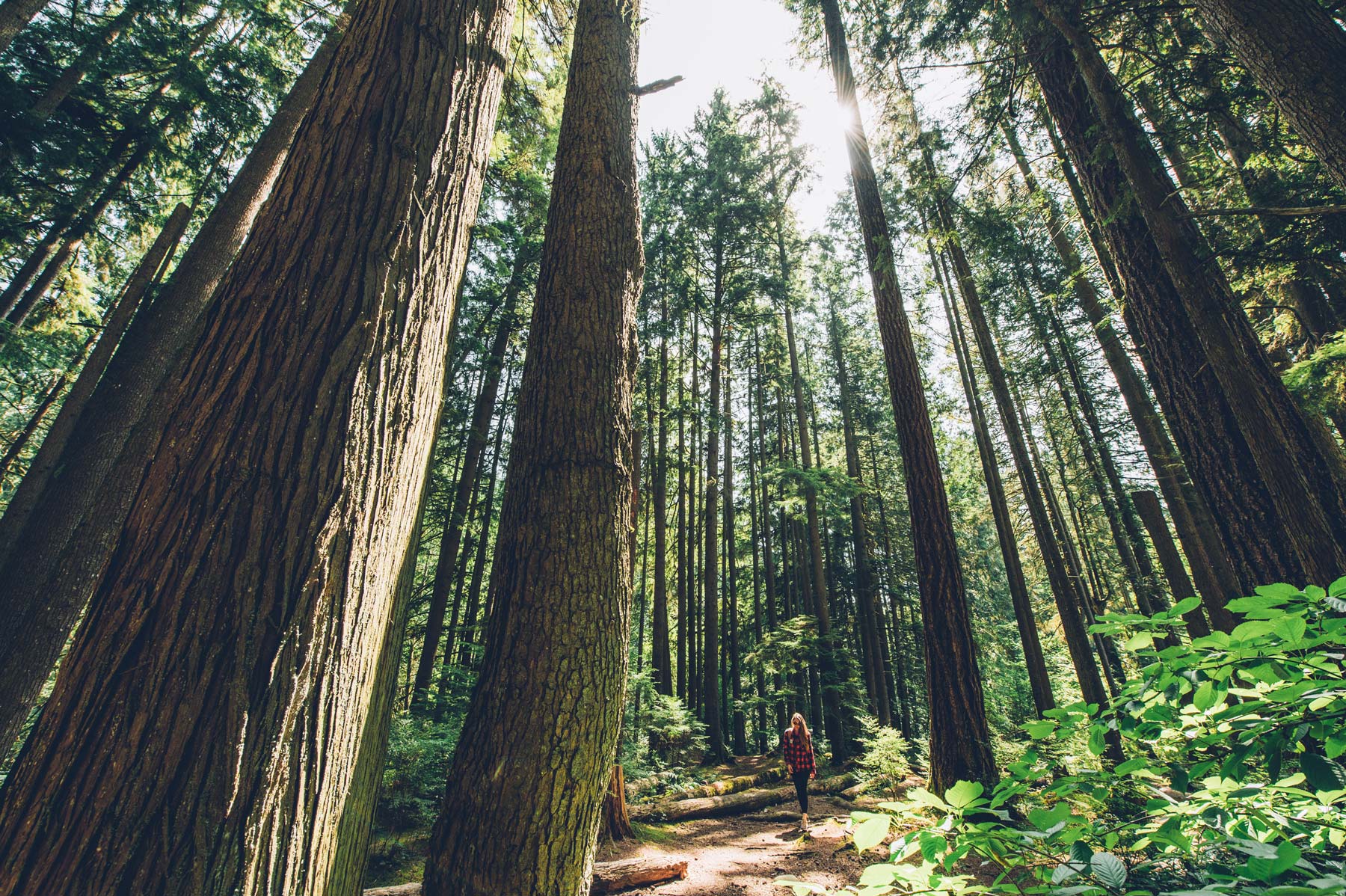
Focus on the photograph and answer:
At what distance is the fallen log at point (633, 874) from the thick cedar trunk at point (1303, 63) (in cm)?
741

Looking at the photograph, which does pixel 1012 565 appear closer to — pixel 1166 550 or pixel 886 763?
pixel 1166 550

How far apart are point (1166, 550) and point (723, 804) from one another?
10.7m

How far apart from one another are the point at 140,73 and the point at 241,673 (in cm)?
1226

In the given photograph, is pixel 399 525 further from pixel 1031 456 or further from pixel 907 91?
→ pixel 1031 456

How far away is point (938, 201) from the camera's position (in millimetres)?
6516

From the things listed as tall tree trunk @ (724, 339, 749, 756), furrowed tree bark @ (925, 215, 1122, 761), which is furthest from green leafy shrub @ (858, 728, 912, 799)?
tall tree trunk @ (724, 339, 749, 756)

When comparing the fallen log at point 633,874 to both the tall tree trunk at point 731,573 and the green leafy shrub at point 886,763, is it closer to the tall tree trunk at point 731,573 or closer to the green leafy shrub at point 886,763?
the green leafy shrub at point 886,763

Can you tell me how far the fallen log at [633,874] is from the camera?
4598mm

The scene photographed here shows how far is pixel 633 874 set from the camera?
15.6ft

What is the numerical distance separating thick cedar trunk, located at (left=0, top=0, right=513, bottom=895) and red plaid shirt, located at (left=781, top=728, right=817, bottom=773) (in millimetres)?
8711

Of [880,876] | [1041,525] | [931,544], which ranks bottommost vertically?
[880,876]

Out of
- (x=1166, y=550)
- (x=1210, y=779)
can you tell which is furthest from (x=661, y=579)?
(x=1210, y=779)

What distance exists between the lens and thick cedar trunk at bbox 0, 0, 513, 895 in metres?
0.99

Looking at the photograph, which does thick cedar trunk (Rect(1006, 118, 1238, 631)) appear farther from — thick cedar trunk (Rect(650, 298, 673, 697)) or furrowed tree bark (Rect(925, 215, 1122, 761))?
thick cedar trunk (Rect(650, 298, 673, 697))
